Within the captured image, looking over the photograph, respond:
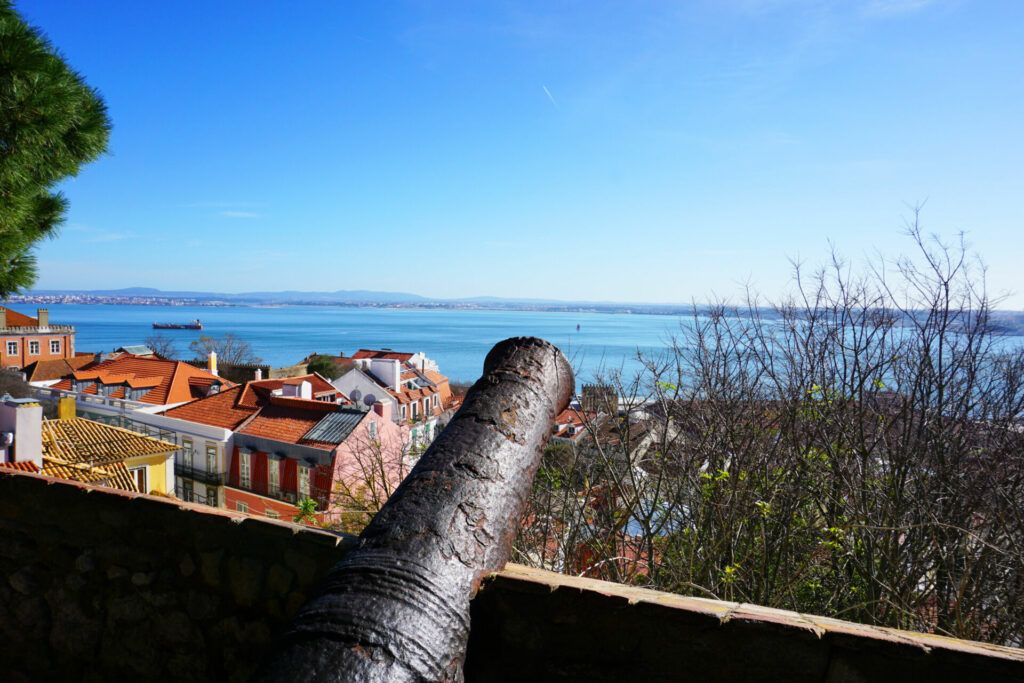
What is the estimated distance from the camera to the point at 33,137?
4.68 metres

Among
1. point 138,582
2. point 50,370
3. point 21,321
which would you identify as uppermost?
point 138,582

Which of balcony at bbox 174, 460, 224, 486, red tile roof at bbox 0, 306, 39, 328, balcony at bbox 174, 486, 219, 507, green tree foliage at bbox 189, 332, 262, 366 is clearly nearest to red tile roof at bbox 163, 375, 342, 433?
balcony at bbox 174, 460, 224, 486

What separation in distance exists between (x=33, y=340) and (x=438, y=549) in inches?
1886

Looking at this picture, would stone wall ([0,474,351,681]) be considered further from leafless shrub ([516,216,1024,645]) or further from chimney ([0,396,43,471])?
chimney ([0,396,43,471])

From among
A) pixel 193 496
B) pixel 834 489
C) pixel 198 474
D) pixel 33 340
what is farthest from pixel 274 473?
pixel 33 340

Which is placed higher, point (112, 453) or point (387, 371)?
point (112, 453)

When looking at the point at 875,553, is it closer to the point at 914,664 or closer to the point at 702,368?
the point at 702,368

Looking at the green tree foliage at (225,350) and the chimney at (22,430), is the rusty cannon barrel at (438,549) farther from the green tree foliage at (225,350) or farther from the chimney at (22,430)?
the green tree foliage at (225,350)

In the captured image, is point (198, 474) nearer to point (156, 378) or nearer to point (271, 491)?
point (271, 491)

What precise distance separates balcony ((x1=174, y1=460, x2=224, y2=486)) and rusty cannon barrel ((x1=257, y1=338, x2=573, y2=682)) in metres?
16.1

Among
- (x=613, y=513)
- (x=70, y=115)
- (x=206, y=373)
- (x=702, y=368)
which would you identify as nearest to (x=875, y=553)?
(x=613, y=513)

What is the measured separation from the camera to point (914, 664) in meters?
1.42

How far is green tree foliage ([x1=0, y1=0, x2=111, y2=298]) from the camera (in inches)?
179

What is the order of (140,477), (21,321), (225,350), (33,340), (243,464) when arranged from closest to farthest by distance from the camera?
(140,477), (243,464), (33,340), (21,321), (225,350)
